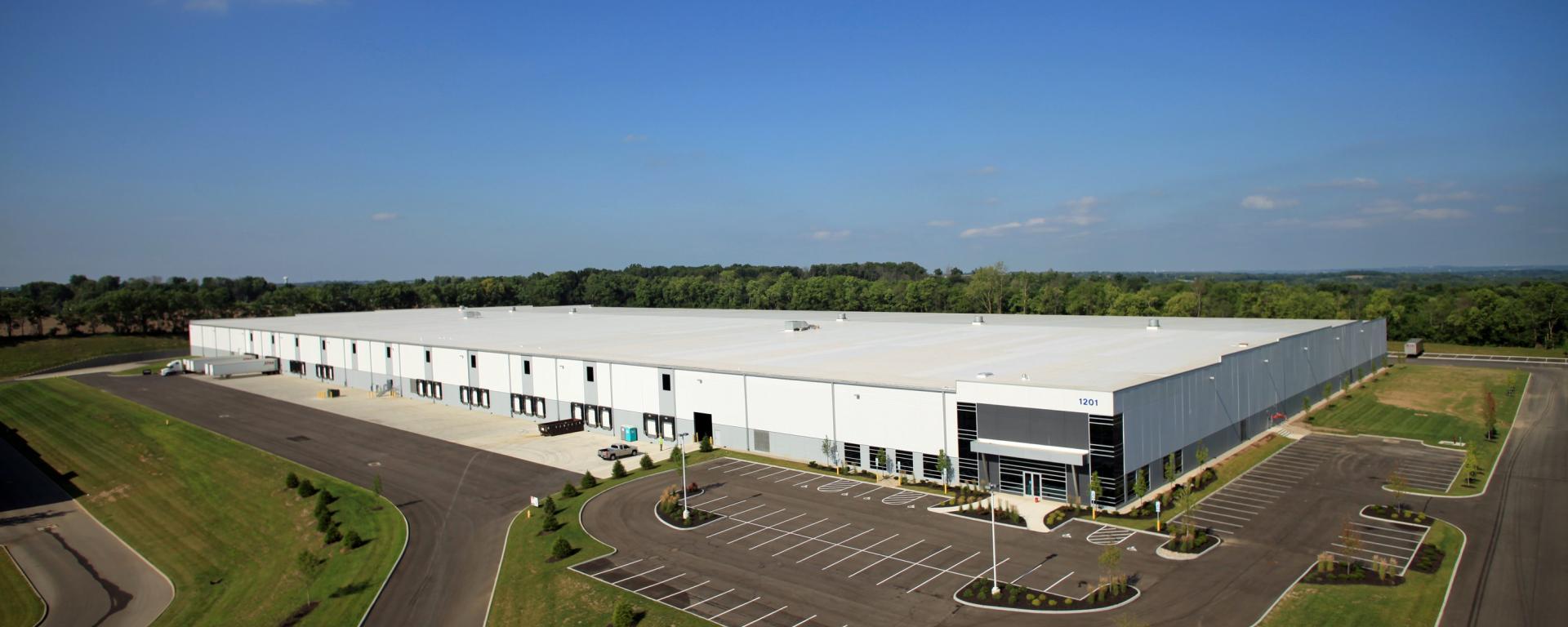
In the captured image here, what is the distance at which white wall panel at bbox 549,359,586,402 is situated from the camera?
60.1m

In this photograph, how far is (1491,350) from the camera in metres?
102

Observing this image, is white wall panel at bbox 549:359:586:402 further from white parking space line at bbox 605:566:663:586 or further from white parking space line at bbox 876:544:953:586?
white parking space line at bbox 876:544:953:586

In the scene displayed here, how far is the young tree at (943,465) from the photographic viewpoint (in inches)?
1626

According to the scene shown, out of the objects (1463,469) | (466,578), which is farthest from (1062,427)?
(466,578)

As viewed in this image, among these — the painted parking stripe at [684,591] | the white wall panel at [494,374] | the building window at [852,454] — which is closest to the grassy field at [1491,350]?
the building window at [852,454]

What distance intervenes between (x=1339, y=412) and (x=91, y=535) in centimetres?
7993

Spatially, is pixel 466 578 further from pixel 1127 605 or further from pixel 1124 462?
pixel 1124 462

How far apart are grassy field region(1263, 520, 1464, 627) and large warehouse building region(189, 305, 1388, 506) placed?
34.7 ft

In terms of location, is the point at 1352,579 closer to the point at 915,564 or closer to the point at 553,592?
the point at 915,564

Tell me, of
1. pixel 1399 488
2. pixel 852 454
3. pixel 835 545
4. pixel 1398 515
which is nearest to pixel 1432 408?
pixel 1399 488

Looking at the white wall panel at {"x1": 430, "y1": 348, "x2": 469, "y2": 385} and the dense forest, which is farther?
the dense forest

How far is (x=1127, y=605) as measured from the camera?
26.5m

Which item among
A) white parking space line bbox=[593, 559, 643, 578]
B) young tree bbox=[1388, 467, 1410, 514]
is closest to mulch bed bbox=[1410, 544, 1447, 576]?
young tree bbox=[1388, 467, 1410, 514]

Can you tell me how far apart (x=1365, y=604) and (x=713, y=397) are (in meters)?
35.2
